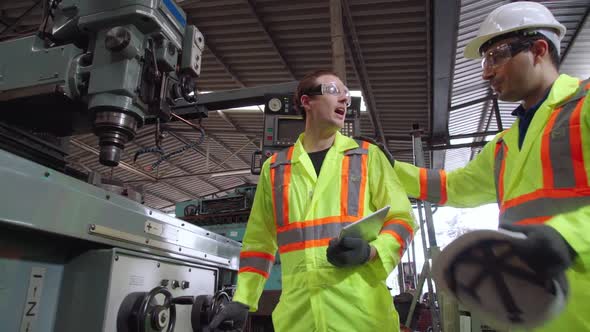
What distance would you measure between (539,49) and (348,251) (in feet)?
3.08

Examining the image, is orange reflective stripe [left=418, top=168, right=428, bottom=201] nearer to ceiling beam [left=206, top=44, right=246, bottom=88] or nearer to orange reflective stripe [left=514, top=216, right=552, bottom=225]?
orange reflective stripe [left=514, top=216, right=552, bottom=225]

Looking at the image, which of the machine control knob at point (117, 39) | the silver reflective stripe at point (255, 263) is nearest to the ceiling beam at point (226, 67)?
the machine control knob at point (117, 39)

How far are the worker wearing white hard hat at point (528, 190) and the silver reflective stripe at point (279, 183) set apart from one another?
1.65 ft

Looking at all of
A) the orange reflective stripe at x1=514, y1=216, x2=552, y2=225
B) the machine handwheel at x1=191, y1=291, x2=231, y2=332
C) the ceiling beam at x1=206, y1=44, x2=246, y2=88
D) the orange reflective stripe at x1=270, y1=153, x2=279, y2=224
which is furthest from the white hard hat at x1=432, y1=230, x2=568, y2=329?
the ceiling beam at x1=206, y1=44, x2=246, y2=88

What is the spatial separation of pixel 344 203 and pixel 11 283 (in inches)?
38.9

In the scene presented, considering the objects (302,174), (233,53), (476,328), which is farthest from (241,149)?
(302,174)

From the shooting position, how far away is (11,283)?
1081 mm

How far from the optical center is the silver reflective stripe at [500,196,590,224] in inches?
39.8

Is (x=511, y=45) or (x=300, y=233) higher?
(x=511, y=45)

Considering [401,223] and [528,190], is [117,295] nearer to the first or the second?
[401,223]

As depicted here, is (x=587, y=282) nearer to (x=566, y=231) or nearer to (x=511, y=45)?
(x=566, y=231)

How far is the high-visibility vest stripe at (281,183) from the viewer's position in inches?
57.8

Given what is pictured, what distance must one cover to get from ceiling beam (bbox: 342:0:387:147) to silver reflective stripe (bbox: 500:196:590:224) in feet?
11.0

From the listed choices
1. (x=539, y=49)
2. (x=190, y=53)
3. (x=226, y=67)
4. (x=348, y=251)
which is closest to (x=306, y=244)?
(x=348, y=251)
